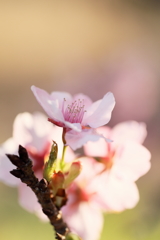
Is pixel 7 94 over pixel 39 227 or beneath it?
over

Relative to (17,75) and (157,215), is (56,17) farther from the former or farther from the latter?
(157,215)

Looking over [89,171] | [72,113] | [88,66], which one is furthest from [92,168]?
[88,66]

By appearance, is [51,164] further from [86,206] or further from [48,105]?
[86,206]

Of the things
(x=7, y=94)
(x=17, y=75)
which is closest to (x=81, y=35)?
(x=17, y=75)

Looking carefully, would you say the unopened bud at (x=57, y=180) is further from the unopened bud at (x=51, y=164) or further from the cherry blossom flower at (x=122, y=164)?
the cherry blossom flower at (x=122, y=164)

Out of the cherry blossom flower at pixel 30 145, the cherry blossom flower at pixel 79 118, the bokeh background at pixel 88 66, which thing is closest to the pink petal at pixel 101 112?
the cherry blossom flower at pixel 79 118

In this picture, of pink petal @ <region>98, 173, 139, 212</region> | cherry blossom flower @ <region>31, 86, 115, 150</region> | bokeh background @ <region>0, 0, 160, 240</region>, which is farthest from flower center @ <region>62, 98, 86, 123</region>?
bokeh background @ <region>0, 0, 160, 240</region>

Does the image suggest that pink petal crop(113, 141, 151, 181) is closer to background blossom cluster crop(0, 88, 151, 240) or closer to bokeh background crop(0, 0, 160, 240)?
background blossom cluster crop(0, 88, 151, 240)
